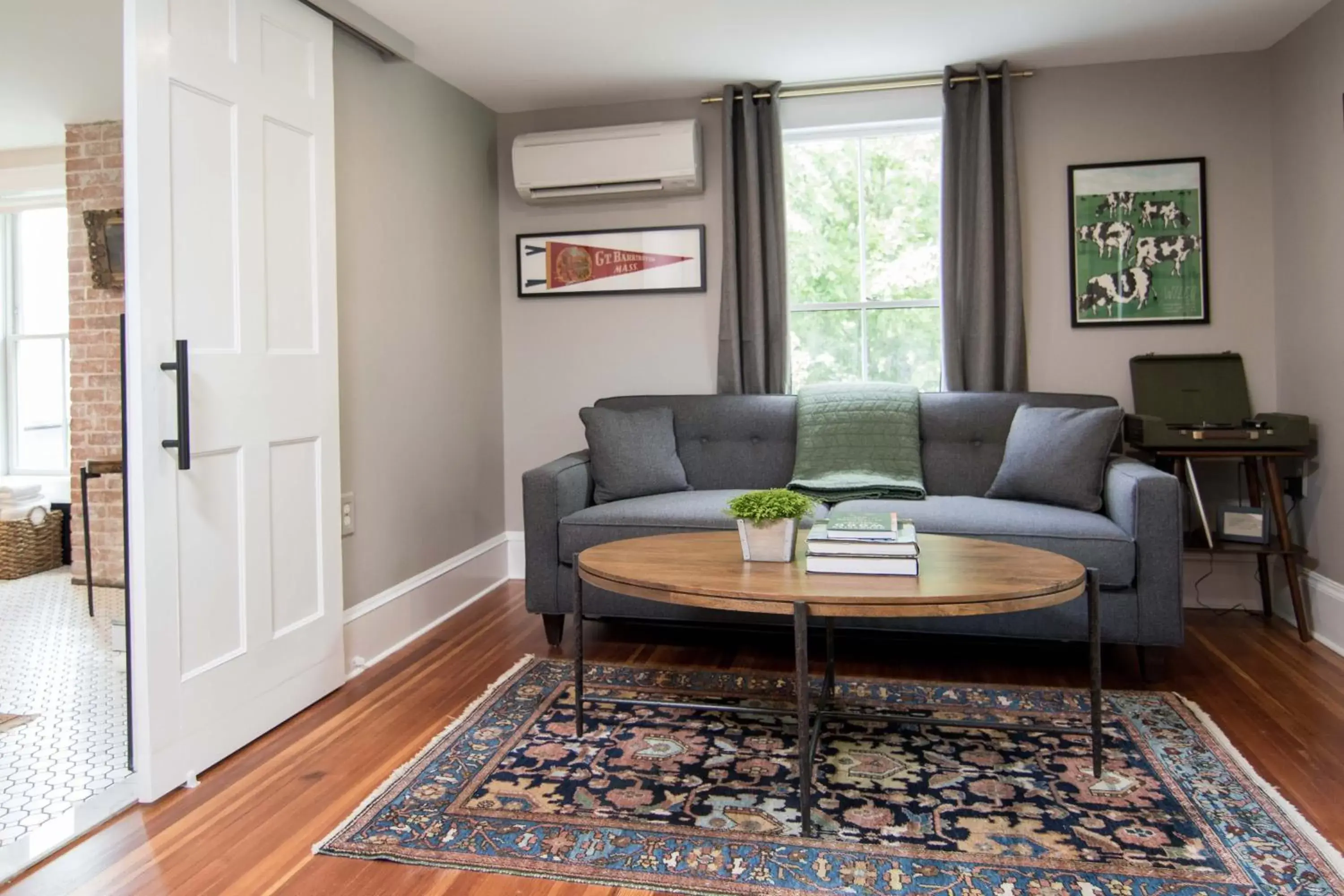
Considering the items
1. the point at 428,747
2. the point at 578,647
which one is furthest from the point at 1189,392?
the point at 428,747

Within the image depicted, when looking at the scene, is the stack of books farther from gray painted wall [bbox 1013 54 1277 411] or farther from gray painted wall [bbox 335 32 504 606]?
gray painted wall [bbox 1013 54 1277 411]

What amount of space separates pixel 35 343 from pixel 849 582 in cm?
551

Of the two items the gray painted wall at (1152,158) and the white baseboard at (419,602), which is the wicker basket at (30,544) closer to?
the white baseboard at (419,602)

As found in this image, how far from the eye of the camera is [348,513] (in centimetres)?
303

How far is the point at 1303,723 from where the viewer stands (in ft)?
7.94

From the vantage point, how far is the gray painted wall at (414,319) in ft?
10.1

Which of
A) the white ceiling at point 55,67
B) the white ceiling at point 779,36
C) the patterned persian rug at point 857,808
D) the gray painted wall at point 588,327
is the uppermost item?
the white ceiling at point 55,67

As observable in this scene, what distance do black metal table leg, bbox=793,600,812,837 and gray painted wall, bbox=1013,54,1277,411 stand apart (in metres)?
2.42

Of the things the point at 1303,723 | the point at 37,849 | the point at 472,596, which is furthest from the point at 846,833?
the point at 472,596

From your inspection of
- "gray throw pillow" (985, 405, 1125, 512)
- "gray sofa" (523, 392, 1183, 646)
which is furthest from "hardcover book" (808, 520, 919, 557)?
"gray throw pillow" (985, 405, 1125, 512)

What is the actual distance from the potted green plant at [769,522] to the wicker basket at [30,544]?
14.2ft

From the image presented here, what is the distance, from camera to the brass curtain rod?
373cm

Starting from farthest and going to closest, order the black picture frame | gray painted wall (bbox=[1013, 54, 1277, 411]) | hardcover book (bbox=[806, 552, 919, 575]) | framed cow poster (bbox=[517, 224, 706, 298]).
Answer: framed cow poster (bbox=[517, 224, 706, 298]) < gray painted wall (bbox=[1013, 54, 1277, 411]) < the black picture frame < hardcover book (bbox=[806, 552, 919, 575])

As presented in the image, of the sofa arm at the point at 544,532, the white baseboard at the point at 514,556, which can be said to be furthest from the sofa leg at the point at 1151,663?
the white baseboard at the point at 514,556
